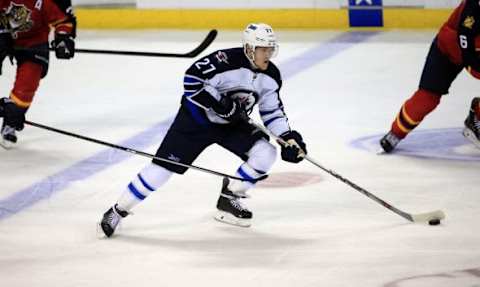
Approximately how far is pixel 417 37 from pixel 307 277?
5939 mm

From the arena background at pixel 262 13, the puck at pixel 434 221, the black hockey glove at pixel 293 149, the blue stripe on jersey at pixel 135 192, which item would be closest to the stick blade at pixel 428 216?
the puck at pixel 434 221

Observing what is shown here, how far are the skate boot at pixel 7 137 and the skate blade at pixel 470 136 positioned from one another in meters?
2.56

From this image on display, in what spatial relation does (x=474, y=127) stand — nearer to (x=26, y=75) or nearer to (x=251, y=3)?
(x=26, y=75)

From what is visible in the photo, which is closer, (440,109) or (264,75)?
(264,75)

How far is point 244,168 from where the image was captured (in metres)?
4.70

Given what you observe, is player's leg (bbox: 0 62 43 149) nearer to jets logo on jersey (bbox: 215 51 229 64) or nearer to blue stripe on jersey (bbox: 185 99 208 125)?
blue stripe on jersey (bbox: 185 99 208 125)

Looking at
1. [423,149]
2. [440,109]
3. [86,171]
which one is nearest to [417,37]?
[440,109]

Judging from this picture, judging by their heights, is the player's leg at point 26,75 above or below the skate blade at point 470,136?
above

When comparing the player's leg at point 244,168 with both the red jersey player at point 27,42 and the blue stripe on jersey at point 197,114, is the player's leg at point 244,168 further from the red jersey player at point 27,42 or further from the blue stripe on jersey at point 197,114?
the red jersey player at point 27,42

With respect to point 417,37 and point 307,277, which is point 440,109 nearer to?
point 417,37

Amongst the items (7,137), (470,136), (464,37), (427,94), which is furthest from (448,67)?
(7,137)

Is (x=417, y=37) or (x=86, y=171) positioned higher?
(x=86, y=171)

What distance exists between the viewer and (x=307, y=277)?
4.01 m

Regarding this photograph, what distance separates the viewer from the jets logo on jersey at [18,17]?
6.00 metres
